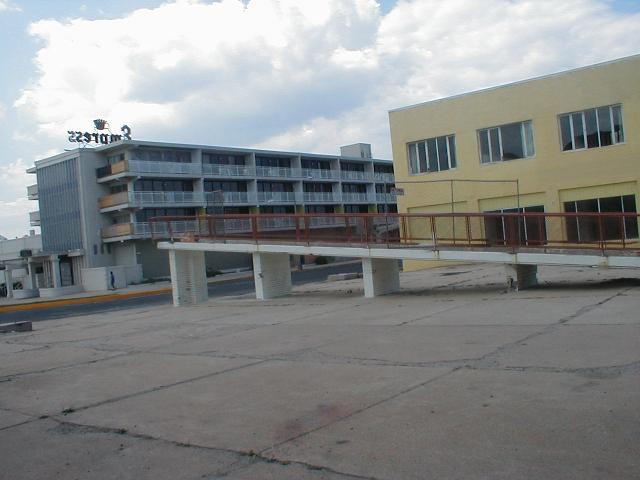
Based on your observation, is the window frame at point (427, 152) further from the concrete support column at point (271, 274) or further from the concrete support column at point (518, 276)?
the concrete support column at point (518, 276)

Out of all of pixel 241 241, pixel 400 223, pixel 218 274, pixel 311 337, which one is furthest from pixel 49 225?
pixel 311 337

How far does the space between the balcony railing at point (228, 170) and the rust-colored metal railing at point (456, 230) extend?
45456 mm

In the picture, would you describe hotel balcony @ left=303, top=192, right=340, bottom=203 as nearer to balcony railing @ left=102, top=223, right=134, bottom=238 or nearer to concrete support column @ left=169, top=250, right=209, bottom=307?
balcony railing @ left=102, top=223, right=134, bottom=238

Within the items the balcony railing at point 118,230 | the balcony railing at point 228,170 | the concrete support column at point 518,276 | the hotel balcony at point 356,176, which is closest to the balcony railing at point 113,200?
the balcony railing at point 118,230

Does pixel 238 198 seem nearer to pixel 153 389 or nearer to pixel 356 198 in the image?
pixel 356 198

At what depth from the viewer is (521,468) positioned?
15.7 feet

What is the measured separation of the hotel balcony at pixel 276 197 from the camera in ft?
237

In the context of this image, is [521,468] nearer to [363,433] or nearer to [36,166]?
[363,433]

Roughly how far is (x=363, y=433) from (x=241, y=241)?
55.2ft

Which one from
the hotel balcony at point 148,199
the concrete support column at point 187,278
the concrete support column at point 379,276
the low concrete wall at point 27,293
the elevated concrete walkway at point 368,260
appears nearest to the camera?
the elevated concrete walkway at point 368,260

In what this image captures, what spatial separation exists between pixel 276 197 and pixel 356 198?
14784 mm

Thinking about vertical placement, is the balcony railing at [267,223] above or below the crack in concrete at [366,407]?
above

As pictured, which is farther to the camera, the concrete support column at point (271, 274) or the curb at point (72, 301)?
the curb at point (72, 301)

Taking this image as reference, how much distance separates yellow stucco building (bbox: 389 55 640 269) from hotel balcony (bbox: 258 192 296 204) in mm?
38617
